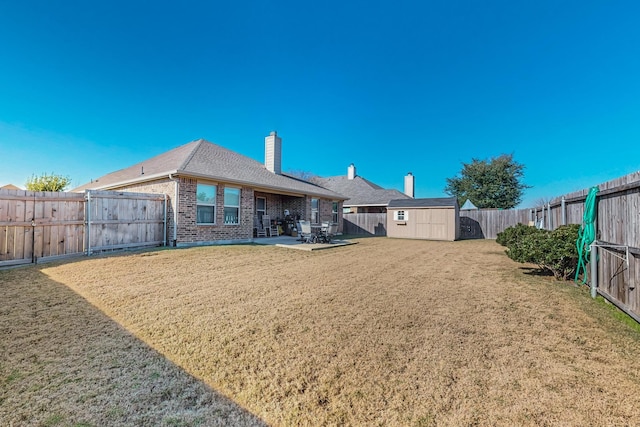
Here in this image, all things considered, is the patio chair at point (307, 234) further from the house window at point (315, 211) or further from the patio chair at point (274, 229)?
the house window at point (315, 211)

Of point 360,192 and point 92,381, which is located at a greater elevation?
point 360,192

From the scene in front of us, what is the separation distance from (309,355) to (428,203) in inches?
651

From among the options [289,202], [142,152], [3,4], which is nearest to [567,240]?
[289,202]

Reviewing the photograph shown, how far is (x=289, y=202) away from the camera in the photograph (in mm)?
16297

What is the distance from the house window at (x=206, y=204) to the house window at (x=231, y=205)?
0.53m

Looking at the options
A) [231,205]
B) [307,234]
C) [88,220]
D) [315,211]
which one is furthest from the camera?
[315,211]

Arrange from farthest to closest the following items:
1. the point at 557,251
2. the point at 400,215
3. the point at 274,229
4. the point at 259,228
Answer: the point at 400,215, the point at 274,229, the point at 259,228, the point at 557,251

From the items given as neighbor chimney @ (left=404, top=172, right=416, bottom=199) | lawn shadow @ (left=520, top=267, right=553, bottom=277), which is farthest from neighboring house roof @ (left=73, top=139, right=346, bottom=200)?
neighbor chimney @ (left=404, top=172, right=416, bottom=199)

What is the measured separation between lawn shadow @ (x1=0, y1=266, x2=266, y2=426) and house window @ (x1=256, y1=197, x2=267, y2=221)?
38.0ft

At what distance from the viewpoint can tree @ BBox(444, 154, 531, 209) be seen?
2748 cm

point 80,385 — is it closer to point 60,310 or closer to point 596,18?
point 60,310

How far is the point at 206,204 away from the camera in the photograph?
1098 centimetres

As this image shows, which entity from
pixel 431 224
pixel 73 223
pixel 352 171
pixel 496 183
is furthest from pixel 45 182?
pixel 496 183

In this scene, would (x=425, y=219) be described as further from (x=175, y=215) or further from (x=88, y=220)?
(x=88, y=220)
